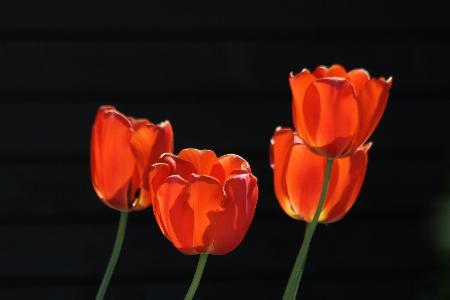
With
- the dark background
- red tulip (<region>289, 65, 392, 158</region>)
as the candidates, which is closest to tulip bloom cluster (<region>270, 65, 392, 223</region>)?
red tulip (<region>289, 65, 392, 158</region>)

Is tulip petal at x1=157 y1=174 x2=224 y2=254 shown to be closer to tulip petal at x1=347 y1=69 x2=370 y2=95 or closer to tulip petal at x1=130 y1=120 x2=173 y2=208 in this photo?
tulip petal at x1=130 y1=120 x2=173 y2=208

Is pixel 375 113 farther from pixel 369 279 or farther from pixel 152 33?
pixel 369 279

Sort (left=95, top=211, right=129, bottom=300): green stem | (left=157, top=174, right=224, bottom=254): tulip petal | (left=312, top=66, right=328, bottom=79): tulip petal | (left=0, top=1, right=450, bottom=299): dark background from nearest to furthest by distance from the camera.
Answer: (left=157, top=174, right=224, bottom=254): tulip petal → (left=95, top=211, right=129, bottom=300): green stem → (left=312, top=66, right=328, bottom=79): tulip petal → (left=0, top=1, right=450, bottom=299): dark background

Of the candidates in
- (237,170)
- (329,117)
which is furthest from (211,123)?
(237,170)

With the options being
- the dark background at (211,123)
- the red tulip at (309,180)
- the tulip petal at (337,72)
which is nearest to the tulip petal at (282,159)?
the red tulip at (309,180)

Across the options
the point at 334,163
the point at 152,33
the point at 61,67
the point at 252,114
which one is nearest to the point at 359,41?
the point at 252,114

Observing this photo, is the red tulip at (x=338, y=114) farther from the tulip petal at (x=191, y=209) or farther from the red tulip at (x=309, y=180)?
the tulip petal at (x=191, y=209)
